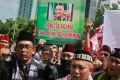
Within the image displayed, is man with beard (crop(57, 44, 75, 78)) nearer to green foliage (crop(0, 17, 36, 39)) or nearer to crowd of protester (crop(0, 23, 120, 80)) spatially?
crowd of protester (crop(0, 23, 120, 80))

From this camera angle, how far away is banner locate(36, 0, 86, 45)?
8211 millimetres

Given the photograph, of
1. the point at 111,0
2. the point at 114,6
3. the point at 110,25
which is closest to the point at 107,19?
the point at 110,25

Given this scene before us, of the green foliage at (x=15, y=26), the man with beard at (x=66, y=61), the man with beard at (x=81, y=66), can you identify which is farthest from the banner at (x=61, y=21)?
the green foliage at (x=15, y=26)

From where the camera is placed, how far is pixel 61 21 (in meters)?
8.33

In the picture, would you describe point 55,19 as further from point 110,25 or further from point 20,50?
point 20,50

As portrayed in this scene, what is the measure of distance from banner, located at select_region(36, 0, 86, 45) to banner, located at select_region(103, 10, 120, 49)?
560 mm

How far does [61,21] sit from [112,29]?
104cm

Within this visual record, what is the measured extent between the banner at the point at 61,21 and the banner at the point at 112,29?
560mm

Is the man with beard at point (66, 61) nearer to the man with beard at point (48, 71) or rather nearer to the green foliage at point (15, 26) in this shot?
the man with beard at point (48, 71)

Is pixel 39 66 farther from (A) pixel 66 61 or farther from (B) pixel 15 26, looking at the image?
(B) pixel 15 26

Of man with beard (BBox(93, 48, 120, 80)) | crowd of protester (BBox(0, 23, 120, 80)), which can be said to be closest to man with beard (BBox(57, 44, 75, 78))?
crowd of protester (BBox(0, 23, 120, 80))

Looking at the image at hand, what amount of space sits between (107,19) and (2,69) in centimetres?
239

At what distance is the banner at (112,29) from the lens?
7426 millimetres

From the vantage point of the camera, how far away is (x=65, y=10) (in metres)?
8.27
